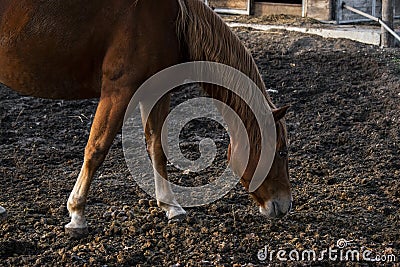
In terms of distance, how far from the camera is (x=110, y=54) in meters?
3.74

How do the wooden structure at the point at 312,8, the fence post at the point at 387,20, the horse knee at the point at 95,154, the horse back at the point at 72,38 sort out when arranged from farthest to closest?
the wooden structure at the point at 312,8
the fence post at the point at 387,20
the horse knee at the point at 95,154
the horse back at the point at 72,38

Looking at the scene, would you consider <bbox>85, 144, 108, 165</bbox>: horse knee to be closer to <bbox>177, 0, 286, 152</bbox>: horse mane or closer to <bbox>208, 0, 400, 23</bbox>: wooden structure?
<bbox>177, 0, 286, 152</bbox>: horse mane

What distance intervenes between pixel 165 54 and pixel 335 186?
1.76 m

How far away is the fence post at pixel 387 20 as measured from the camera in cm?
835

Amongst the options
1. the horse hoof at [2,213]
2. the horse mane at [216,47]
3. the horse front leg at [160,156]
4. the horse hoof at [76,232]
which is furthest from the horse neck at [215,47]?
the horse hoof at [2,213]

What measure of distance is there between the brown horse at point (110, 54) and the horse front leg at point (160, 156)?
41 centimetres

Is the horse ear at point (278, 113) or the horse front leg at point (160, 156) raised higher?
the horse ear at point (278, 113)

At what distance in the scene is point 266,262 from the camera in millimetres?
3629

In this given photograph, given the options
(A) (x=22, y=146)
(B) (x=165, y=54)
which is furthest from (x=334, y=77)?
(B) (x=165, y=54)

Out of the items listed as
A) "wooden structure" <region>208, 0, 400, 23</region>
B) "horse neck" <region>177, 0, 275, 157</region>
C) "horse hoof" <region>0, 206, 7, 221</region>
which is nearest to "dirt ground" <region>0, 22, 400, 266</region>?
"horse hoof" <region>0, 206, 7, 221</region>

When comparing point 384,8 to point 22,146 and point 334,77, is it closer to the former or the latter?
point 334,77

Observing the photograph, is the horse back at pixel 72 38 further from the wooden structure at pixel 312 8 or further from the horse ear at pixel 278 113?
the wooden structure at pixel 312 8

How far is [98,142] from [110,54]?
0.50 m

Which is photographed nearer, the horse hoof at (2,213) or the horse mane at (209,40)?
the horse mane at (209,40)
